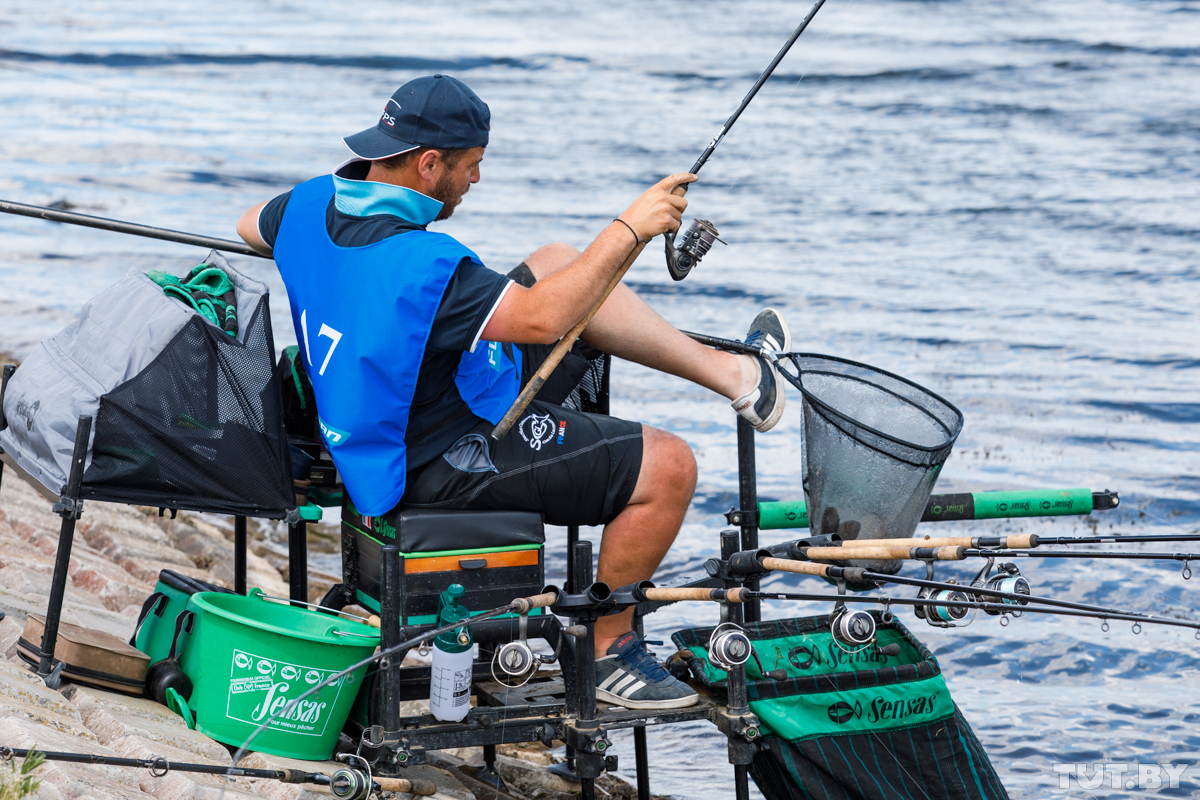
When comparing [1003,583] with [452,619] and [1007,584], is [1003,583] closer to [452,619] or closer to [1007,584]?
[1007,584]

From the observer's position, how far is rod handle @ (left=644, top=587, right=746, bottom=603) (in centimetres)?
333

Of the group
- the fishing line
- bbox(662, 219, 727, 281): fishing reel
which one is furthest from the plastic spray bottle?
the fishing line

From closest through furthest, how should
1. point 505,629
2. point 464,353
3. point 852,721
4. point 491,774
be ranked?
1. point 464,353
2. point 505,629
3. point 852,721
4. point 491,774

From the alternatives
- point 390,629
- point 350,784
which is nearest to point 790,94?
point 390,629

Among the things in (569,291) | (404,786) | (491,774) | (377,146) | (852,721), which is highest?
(377,146)

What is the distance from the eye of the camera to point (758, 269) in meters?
13.9

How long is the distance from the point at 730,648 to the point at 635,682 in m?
0.32

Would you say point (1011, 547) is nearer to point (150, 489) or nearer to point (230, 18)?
point (150, 489)

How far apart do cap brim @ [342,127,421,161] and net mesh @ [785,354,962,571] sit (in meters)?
1.25

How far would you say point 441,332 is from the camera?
10.8 ft

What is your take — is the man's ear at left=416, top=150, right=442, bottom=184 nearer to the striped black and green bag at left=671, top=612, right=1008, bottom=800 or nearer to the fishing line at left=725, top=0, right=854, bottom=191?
the striped black and green bag at left=671, top=612, right=1008, bottom=800

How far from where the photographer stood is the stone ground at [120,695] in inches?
121

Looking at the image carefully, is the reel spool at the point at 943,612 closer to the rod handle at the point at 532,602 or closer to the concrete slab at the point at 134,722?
the rod handle at the point at 532,602

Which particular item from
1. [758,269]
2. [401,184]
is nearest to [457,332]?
[401,184]
